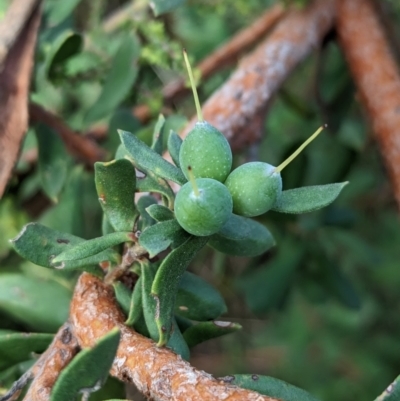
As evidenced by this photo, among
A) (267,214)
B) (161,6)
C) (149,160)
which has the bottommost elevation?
(267,214)

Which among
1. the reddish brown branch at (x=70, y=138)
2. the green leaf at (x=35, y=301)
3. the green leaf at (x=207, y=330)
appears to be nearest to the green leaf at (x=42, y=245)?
the green leaf at (x=207, y=330)

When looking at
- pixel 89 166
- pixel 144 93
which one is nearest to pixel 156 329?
pixel 89 166

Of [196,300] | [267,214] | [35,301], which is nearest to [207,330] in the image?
[196,300]

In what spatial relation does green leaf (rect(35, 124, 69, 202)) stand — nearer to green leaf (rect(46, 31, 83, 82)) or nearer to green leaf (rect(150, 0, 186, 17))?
green leaf (rect(46, 31, 83, 82))

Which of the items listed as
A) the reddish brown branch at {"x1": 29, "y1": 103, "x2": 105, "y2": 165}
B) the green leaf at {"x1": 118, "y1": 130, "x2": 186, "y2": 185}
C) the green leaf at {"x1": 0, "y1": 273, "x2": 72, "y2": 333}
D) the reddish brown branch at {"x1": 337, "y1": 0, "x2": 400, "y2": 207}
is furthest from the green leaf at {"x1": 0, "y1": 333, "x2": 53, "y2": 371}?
the reddish brown branch at {"x1": 337, "y1": 0, "x2": 400, "y2": 207}

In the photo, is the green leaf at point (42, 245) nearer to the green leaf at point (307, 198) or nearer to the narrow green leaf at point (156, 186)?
the narrow green leaf at point (156, 186)

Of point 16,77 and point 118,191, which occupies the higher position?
point 16,77

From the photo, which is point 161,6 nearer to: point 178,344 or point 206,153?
→ point 206,153
